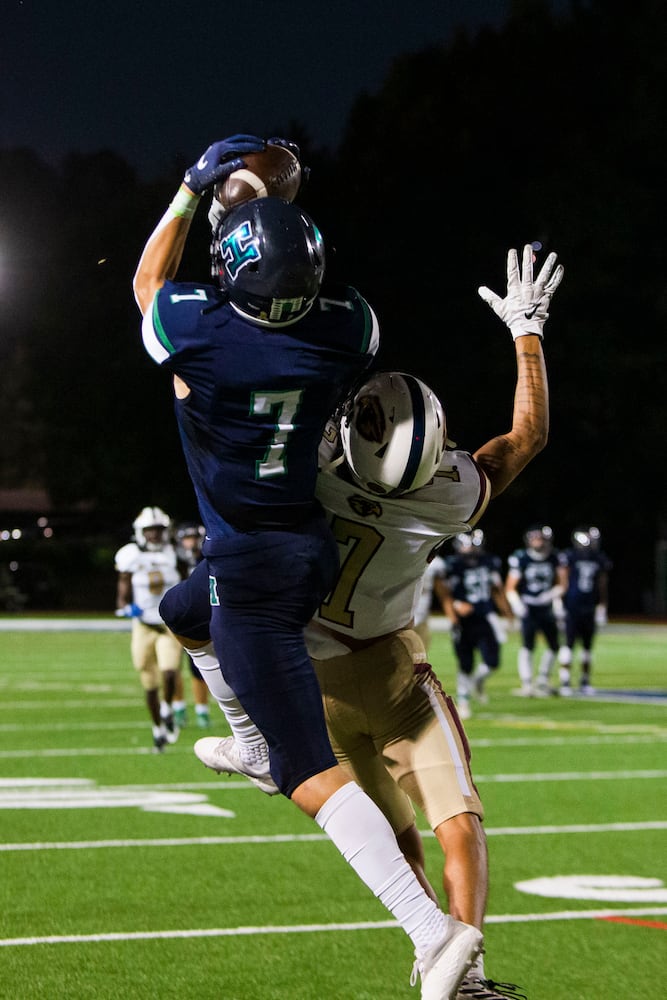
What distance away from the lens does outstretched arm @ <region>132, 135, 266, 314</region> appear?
4.07m

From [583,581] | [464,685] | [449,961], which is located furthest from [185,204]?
[583,581]

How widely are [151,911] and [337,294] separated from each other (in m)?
3.34

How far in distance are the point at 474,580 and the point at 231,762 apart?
11325 mm

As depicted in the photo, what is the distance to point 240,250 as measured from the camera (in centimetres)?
392

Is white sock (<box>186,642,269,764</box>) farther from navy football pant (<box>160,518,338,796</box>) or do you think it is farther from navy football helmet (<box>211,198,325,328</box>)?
navy football helmet (<box>211,198,325,328</box>)

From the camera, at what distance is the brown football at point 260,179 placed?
13.6 feet

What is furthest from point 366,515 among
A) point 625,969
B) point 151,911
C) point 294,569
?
point 151,911

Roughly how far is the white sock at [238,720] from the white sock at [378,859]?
1.50 feet

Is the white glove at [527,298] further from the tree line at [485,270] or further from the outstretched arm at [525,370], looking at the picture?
the tree line at [485,270]

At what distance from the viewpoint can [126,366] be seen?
1638 inches

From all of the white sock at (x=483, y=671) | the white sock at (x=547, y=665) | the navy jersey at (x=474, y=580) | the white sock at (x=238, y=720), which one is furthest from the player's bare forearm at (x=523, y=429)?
the white sock at (x=547, y=665)

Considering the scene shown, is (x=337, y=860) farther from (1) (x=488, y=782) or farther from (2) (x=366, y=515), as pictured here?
(2) (x=366, y=515)

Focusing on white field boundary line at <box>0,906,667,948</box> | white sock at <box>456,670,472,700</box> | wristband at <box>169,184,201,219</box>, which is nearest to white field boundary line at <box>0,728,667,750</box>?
white sock at <box>456,670,472,700</box>

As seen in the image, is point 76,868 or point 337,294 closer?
point 337,294
